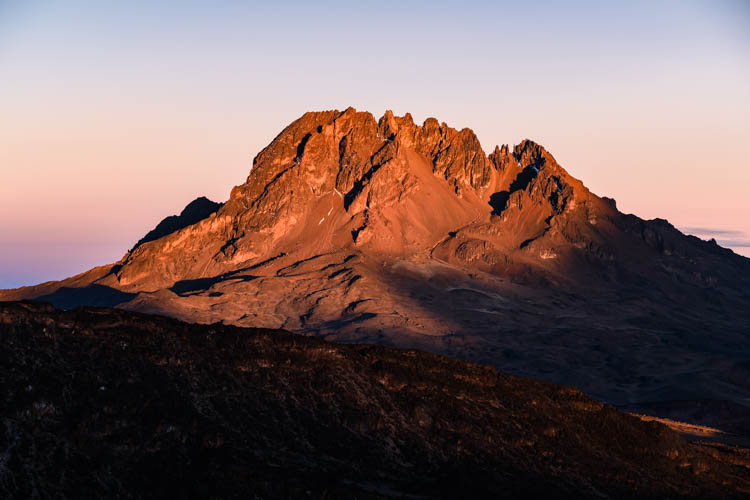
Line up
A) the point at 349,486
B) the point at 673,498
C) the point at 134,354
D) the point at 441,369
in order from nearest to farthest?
1. the point at 349,486
2. the point at 134,354
3. the point at 673,498
4. the point at 441,369

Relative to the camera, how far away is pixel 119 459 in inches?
1356

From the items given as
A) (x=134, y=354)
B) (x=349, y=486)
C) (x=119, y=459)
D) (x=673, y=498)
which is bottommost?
(x=673, y=498)

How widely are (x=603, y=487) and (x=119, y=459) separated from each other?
2807cm

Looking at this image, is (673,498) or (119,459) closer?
(119,459)

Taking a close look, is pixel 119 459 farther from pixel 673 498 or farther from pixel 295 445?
pixel 673 498

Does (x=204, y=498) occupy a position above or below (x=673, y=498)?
above

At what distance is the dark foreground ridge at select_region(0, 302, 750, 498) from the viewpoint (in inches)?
1356

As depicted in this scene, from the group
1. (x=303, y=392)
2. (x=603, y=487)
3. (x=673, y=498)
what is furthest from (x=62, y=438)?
(x=673, y=498)

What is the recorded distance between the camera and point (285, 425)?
149 ft

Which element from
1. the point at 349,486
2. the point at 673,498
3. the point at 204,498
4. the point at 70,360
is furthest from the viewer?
Answer: the point at 673,498

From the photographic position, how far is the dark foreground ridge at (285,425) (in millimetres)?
34438

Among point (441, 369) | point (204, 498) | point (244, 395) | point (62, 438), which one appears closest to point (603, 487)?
point (441, 369)

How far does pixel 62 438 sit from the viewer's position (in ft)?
113

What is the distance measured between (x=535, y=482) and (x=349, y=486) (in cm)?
1356
